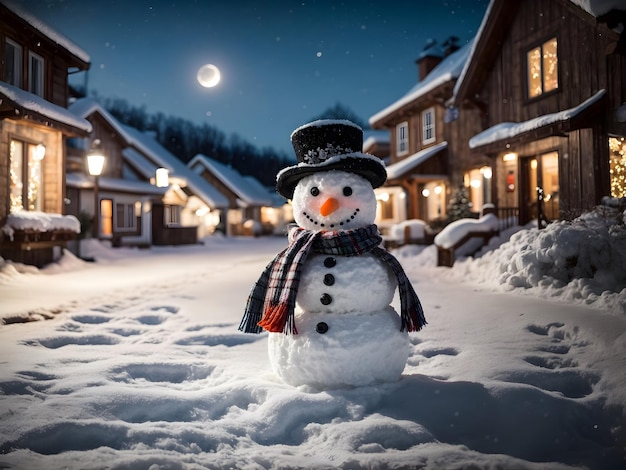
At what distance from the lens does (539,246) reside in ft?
25.3

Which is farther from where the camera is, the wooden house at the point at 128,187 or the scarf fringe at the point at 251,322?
the wooden house at the point at 128,187

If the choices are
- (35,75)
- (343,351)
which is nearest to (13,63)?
(35,75)

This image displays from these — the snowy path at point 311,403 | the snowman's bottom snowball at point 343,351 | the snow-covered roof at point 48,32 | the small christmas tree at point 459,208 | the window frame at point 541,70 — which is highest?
the snow-covered roof at point 48,32

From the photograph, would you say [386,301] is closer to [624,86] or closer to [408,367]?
[408,367]

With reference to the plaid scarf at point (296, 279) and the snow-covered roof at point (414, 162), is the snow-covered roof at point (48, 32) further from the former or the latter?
the plaid scarf at point (296, 279)

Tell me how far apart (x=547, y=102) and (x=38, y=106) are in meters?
12.2

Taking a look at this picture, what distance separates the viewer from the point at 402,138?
72.0ft

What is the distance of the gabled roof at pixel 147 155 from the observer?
2084 centimetres

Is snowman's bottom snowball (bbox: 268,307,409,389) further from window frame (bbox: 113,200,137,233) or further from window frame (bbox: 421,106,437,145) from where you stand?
window frame (bbox: 113,200,137,233)

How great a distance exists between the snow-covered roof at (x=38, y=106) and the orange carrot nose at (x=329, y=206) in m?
9.45

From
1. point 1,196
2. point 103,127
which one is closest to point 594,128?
point 1,196

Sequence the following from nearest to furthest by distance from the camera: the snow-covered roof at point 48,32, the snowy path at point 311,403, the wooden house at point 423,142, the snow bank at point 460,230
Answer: the snowy path at point 311,403 < the snow-covered roof at point 48,32 < the snow bank at point 460,230 < the wooden house at point 423,142

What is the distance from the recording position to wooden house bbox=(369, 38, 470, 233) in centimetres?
1773

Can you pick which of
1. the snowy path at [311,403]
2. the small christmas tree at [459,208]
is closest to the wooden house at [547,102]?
the small christmas tree at [459,208]
